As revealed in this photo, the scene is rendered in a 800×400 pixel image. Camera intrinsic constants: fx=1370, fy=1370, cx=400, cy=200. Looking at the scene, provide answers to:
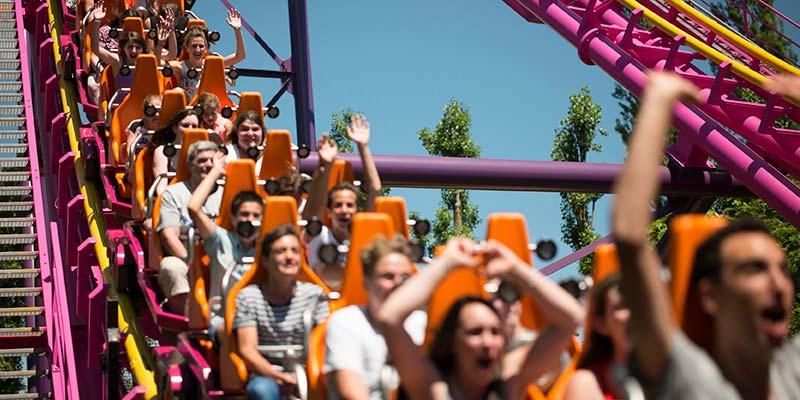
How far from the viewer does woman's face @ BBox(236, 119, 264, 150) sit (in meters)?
6.16

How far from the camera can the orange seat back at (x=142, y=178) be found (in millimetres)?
6246

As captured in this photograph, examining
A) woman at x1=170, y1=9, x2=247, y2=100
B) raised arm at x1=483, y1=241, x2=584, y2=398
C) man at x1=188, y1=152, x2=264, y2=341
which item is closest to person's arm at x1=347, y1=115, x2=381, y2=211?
man at x1=188, y1=152, x2=264, y2=341

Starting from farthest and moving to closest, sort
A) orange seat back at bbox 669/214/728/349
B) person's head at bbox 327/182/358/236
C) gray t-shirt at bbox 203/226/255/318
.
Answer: gray t-shirt at bbox 203/226/255/318
person's head at bbox 327/182/358/236
orange seat back at bbox 669/214/728/349

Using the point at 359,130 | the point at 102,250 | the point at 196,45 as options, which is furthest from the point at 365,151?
the point at 196,45

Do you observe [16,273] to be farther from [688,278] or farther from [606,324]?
[688,278]

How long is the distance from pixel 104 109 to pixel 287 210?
357cm

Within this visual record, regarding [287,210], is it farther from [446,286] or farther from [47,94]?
[47,94]

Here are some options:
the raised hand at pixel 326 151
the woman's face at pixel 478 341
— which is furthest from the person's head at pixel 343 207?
the woman's face at pixel 478 341

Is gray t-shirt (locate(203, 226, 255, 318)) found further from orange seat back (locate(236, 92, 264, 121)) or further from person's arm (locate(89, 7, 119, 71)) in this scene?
person's arm (locate(89, 7, 119, 71))

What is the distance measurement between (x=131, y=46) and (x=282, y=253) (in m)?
3.89

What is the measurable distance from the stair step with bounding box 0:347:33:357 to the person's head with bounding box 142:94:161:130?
7.90 feet

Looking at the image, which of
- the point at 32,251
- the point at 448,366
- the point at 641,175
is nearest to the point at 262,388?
the point at 448,366

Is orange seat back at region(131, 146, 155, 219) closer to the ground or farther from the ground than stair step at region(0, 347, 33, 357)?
farther from the ground

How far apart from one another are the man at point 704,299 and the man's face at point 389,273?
124 cm
